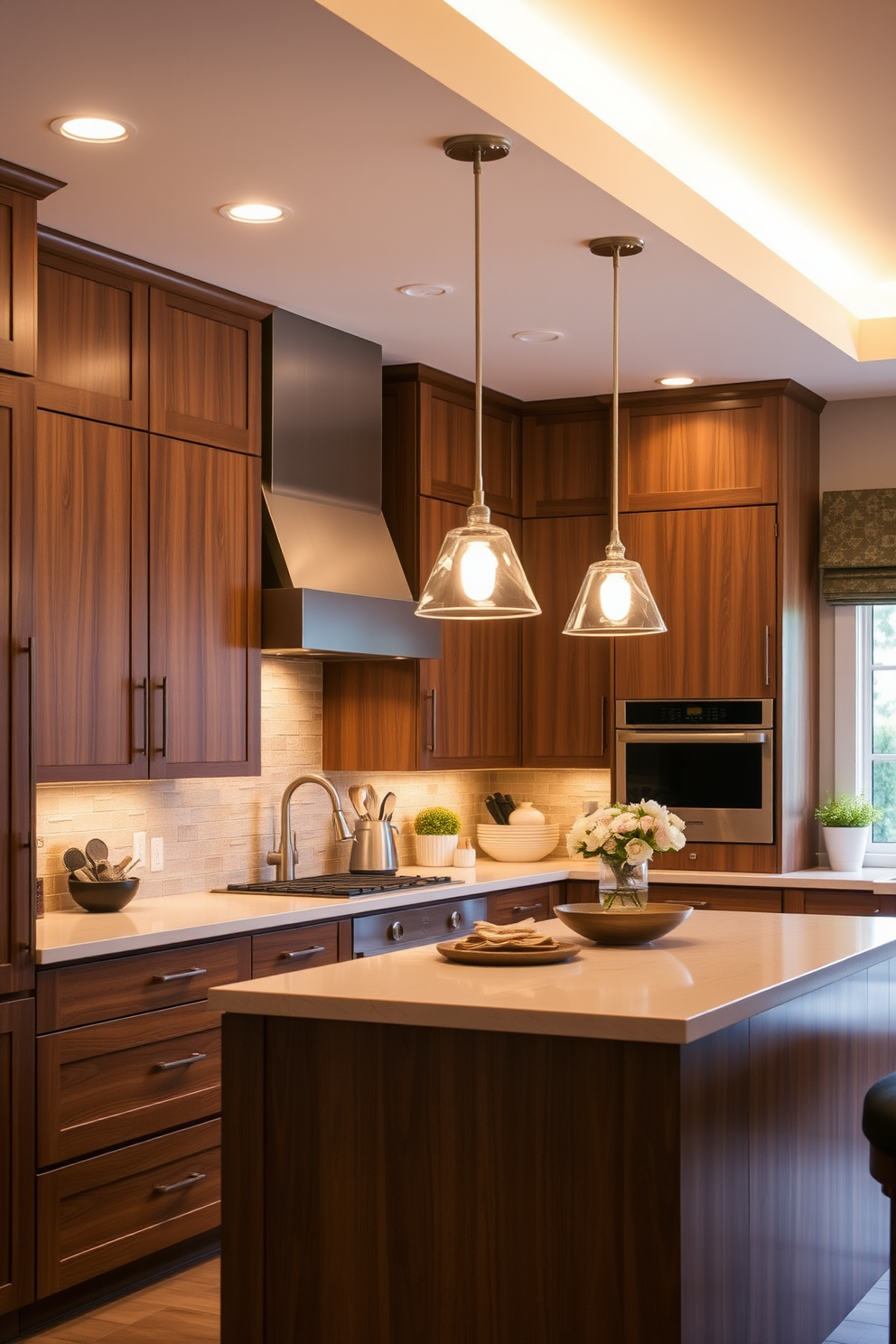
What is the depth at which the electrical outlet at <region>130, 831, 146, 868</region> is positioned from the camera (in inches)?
178

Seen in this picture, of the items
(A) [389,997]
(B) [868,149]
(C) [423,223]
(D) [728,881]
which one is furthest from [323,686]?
(A) [389,997]

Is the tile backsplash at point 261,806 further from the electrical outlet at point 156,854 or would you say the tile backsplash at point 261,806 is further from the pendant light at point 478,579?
the pendant light at point 478,579

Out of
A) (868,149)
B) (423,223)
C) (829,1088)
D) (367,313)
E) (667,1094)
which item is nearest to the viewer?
(667,1094)

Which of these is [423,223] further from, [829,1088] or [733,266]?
[829,1088]

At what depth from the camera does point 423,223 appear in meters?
3.90

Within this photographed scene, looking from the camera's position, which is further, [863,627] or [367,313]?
[863,627]

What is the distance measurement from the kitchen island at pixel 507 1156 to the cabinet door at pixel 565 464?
3.21m

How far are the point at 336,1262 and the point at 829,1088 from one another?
131 centimetres

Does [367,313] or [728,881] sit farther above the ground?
[367,313]

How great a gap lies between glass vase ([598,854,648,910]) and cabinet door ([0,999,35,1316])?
1.33 meters

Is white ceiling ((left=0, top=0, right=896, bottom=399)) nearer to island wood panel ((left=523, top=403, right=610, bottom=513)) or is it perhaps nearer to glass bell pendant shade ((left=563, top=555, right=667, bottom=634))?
island wood panel ((left=523, top=403, right=610, bottom=513))

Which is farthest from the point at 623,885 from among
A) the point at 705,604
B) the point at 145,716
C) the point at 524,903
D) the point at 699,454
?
the point at 699,454

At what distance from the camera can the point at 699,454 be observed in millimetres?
5828

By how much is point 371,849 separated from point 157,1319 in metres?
1.88
